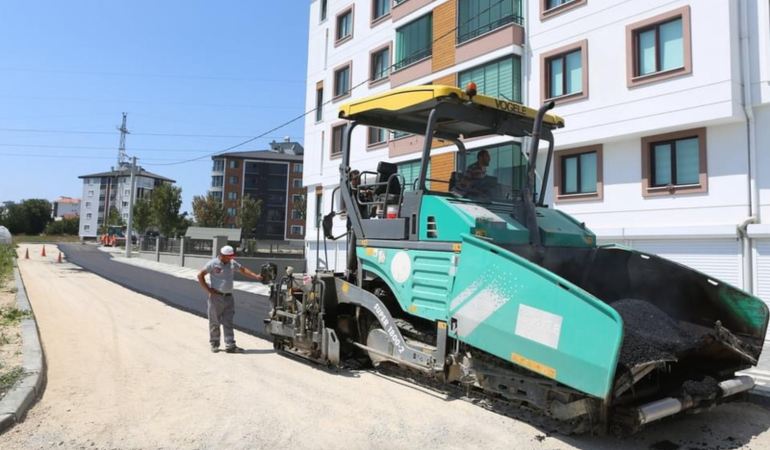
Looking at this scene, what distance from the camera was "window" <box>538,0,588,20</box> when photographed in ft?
47.5

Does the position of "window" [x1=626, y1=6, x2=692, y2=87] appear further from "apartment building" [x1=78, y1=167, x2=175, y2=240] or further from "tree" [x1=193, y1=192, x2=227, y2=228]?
"apartment building" [x1=78, y1=167, x2=175, y2=240]

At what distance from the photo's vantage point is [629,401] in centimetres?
424

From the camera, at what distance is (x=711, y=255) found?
37.7ft

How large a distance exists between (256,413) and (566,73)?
1301cm

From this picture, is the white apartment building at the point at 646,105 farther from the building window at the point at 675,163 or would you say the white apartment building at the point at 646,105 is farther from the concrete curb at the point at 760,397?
the concrete curb at the point at 760,397

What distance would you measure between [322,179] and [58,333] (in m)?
17.3

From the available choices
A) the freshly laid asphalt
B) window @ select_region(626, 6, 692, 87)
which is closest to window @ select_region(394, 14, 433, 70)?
window @ select_region(626, 6, 692, 87)

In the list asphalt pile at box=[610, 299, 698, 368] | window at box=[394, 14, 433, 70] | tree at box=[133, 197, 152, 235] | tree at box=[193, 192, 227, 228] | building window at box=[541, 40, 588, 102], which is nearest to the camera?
asphalt pile at box=[610, 299, 698, 368]

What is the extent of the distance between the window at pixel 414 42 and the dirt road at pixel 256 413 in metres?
15.0

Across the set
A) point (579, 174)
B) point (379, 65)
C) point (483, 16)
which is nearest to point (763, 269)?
point (579, 174)

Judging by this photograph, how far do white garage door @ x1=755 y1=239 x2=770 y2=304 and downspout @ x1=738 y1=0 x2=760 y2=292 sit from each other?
115 millimetres

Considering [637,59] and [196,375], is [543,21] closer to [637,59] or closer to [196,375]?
[637,59]

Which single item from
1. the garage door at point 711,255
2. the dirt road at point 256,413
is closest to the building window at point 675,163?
the garage door at point 711,255

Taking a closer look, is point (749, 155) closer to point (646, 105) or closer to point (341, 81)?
point (646, 105)
